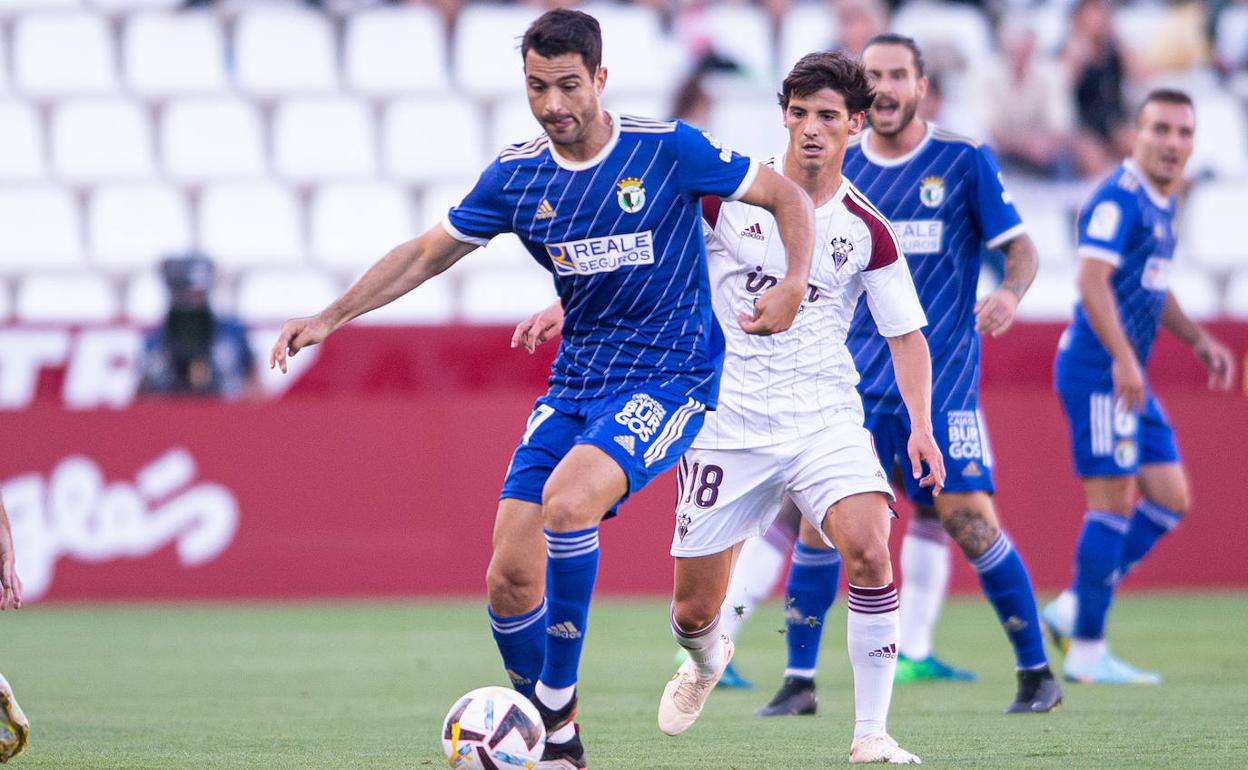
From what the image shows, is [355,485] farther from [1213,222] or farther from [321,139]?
[1213,222]

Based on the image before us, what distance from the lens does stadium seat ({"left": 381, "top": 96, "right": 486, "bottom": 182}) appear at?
15297 mm

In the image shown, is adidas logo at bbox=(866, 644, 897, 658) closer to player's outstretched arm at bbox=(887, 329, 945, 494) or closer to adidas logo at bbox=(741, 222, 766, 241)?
player's outstretched arm at bbox=(887, 329, 945, 494)

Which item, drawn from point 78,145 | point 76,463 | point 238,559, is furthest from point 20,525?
point 78,145

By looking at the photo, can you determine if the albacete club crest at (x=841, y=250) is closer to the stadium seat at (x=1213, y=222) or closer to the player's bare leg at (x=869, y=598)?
the player's bare leg at (x=869, y=598)

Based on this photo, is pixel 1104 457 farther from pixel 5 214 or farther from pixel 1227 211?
pixel 5 214

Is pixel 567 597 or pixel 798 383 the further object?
pixel 798 383

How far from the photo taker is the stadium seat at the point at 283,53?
52.0ft

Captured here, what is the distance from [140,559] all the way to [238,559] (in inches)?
24.5

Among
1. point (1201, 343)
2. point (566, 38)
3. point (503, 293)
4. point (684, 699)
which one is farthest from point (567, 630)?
point (503, 293)

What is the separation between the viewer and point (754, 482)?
5.95 m

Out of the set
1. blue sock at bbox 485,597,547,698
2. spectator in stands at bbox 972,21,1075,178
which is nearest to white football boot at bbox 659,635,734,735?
blue sock at bbox 485,597,547,698

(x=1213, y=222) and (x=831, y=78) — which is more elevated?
(x=831, y=78)

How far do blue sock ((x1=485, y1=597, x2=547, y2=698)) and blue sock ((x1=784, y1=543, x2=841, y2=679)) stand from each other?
1.61 meters

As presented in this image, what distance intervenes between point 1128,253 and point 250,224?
27.0 ft
